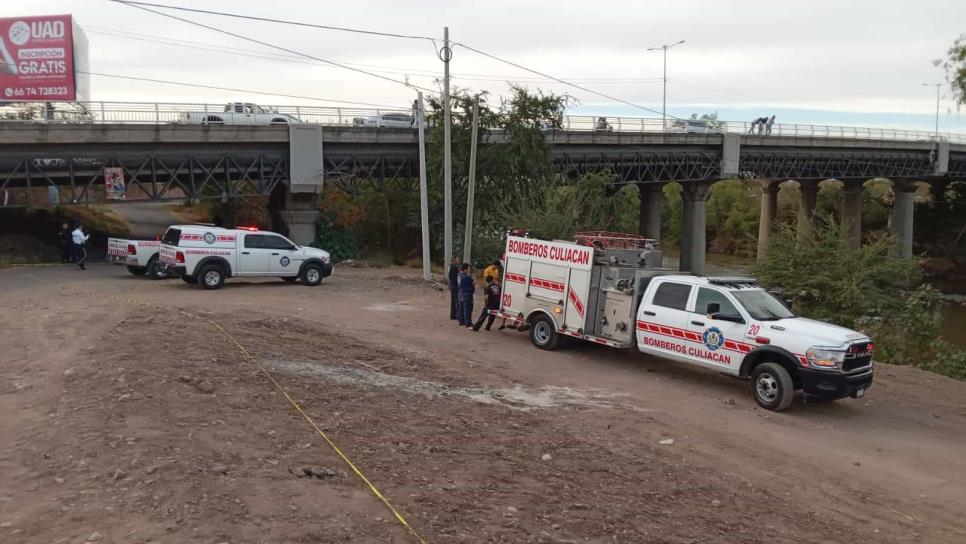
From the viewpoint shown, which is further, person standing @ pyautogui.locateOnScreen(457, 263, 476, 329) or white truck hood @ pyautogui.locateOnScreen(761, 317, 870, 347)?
person standing @ pyautogui.locateOnScreen(457, 263, 476, 329)

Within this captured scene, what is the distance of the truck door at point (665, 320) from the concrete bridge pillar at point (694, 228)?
1774 inches

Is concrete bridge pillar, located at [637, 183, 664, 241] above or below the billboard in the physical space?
below

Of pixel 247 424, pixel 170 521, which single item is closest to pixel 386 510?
pixel 170 521

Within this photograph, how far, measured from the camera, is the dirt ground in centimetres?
622

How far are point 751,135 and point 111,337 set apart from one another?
5222cm

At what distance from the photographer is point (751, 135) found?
57.0 m

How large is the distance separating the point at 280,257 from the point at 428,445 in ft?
55.5

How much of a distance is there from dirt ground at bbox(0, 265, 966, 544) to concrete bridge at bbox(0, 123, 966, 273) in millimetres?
16820

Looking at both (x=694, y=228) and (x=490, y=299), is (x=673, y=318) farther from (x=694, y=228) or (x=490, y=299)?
(x=694, y=228)

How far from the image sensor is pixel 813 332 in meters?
12.0

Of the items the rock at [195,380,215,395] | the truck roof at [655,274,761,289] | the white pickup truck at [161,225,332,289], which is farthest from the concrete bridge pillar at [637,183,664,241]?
the rock at [195,380,215,395]

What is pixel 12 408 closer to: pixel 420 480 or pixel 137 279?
pixel 420 480

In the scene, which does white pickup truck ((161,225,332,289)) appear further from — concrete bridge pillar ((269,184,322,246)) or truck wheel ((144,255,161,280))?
concrete bridge pillar ((269,184,322,246))

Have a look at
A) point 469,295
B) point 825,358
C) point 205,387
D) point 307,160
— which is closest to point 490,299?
point 469,295
